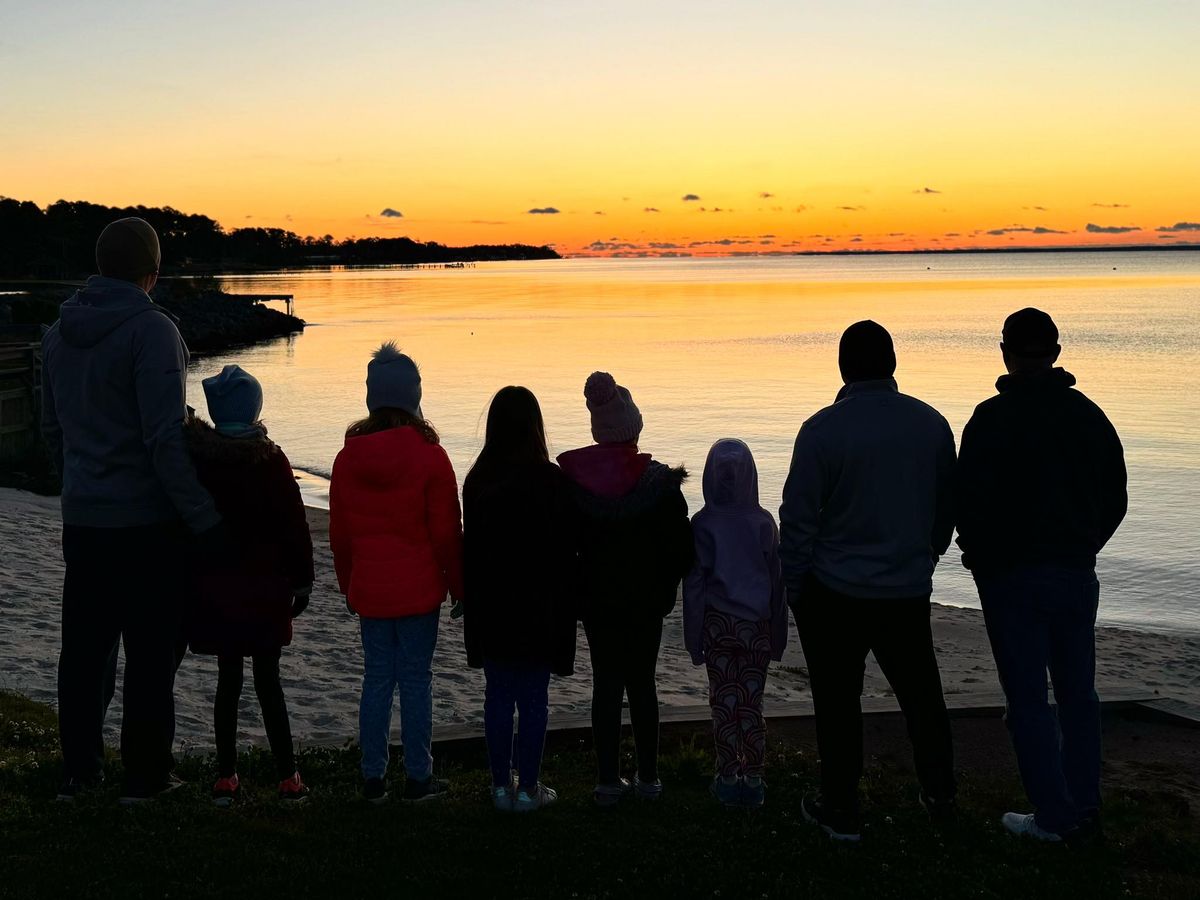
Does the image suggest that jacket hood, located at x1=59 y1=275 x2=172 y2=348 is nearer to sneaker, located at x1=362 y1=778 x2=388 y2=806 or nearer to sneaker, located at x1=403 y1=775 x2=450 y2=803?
sneaker, located at x1=362 y1=778 x2=388 y2=806

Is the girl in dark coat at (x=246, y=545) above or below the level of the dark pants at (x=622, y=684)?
above

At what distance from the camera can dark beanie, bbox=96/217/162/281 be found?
15.5ft

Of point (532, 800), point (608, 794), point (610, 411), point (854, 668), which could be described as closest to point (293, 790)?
point (532, 800)

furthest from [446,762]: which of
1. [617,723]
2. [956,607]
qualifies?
[956,607]

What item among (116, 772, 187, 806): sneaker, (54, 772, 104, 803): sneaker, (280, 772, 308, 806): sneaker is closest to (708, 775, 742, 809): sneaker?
(280, 772, 308, 806): sneaker

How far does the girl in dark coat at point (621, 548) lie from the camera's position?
4.93 metres

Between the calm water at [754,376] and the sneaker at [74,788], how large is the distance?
466 inches

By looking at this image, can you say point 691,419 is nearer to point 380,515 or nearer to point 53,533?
point 53,533

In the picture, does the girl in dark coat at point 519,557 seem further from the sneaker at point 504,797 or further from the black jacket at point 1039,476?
the black jacket at point 1039,476

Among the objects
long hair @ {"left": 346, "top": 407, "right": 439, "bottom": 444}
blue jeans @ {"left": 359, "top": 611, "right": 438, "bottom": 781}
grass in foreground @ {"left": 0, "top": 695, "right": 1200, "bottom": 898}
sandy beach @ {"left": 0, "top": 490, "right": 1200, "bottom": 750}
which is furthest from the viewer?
sandy beach @ {"left": 0, "top": 490, "right": 1200, "bottom": 750}

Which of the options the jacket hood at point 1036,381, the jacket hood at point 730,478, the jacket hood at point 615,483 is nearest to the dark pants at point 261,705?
the jacket hood at point 615,483

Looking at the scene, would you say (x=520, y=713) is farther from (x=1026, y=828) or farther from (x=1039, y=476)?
(x=1039, y=476)

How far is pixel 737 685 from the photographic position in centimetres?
516

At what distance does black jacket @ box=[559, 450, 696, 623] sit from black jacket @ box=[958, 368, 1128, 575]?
50.7 inches
